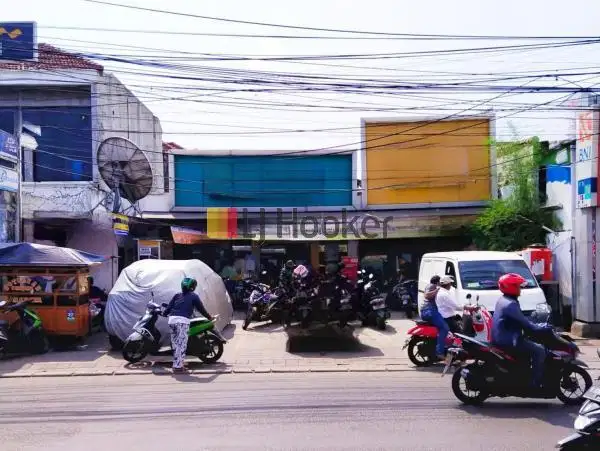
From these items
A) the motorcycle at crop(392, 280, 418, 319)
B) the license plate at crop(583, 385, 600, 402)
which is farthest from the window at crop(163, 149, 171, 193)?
the license plate at crop(583, 385, 600, 402)

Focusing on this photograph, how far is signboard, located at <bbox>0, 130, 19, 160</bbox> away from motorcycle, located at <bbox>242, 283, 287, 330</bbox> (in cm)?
679

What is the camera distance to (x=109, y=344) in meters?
13.8

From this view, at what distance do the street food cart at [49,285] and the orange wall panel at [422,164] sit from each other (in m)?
11.6

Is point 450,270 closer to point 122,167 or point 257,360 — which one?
point 257,360

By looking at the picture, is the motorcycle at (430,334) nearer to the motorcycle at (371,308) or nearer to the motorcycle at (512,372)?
the motorcycle at (512,372)

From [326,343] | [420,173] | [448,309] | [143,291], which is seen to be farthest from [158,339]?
[420,173]

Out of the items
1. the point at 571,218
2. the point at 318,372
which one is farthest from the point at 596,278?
the point at 318,372

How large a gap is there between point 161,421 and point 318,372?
387cm

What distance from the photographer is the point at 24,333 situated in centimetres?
1263

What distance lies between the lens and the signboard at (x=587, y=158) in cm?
1440

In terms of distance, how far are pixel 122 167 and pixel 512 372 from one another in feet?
43.7

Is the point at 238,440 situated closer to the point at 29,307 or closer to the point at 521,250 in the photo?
the point at 29,307

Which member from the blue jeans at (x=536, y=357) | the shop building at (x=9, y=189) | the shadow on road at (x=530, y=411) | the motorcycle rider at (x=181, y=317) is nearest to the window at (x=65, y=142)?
the shop building at (x=9, y=189)

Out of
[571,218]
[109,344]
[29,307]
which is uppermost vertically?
[571,218]
